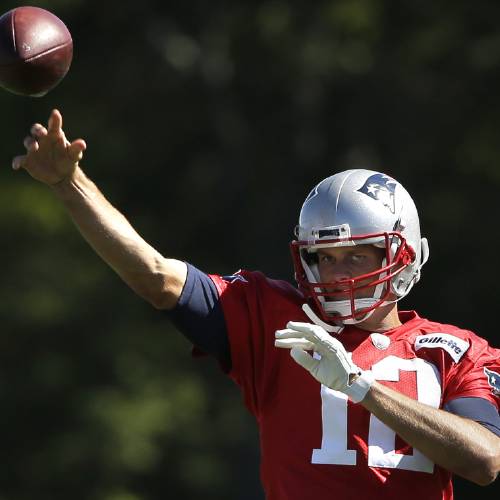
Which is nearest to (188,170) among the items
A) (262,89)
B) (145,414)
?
(262,89)

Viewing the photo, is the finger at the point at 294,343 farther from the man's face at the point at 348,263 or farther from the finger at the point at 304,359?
the man's face at the point at 348,263

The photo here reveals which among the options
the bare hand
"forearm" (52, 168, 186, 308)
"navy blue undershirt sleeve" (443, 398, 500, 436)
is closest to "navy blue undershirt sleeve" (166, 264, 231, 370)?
"forearm" (52, 168, 186, 308)

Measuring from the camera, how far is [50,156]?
4.82 metres

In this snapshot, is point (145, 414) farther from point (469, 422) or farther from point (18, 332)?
point (469, 422)

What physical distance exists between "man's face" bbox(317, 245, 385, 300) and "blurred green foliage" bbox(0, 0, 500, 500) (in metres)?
8.18

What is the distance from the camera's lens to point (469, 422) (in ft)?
15.8

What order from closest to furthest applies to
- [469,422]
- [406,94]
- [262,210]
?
[469,422]
[262,210]
[406,94]

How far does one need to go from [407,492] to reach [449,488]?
240mm

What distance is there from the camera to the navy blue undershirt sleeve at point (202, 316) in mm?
4984

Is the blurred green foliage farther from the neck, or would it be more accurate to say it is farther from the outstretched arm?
the outstretched arm

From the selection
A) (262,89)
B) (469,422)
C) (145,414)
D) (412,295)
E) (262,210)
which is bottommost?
(145,414)

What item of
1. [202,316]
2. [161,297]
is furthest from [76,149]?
[202,316]

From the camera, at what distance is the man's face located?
5082 mm

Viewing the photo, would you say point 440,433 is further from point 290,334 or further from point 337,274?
point 337,274
